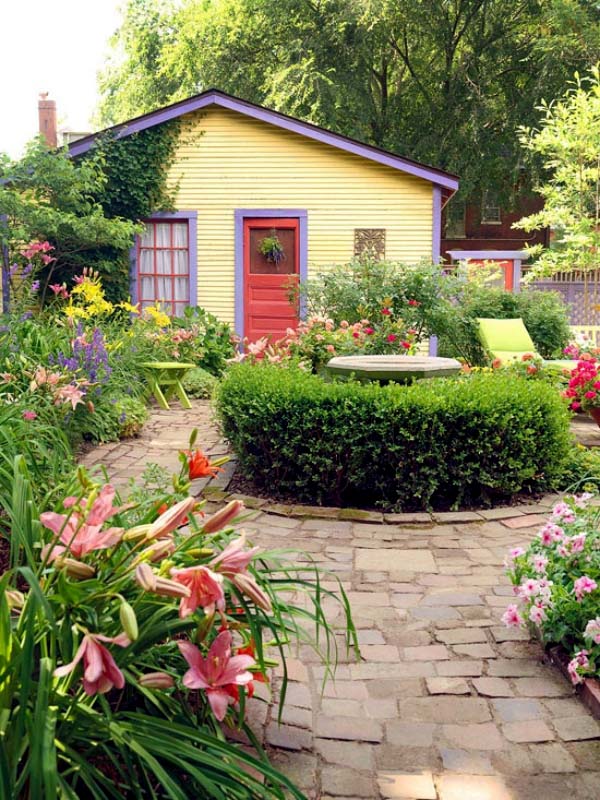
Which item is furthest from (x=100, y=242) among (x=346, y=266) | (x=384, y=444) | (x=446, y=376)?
(x=384, y=444)

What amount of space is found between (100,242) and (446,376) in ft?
23.7

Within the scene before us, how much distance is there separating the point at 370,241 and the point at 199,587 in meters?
11.6

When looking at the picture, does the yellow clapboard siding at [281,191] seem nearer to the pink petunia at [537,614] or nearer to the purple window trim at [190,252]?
the purple window trim at [190,252]

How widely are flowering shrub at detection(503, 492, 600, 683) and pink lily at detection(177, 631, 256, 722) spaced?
1.43 metres

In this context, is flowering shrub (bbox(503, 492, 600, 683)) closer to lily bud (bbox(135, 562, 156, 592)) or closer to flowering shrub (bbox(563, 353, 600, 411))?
lily bud (bbox(135, 562, 156, 592))

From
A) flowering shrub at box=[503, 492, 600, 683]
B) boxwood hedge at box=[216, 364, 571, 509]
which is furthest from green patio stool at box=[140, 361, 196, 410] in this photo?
flowering shrub at box=[503, 492, 600, 683]

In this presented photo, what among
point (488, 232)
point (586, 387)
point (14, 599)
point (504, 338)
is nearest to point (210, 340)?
point (504, 338)

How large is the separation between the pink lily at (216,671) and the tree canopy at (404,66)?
2028cm

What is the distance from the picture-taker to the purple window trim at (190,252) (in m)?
12.8

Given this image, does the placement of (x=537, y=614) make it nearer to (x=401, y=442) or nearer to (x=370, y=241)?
(x=401, y=442)

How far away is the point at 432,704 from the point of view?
8.89 feet

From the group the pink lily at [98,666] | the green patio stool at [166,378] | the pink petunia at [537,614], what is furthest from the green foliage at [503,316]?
the pink lily at [98,666]

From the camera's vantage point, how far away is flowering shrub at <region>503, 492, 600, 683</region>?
2.75m

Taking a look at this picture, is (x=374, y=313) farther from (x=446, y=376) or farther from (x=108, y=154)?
(x=108, y=154)
